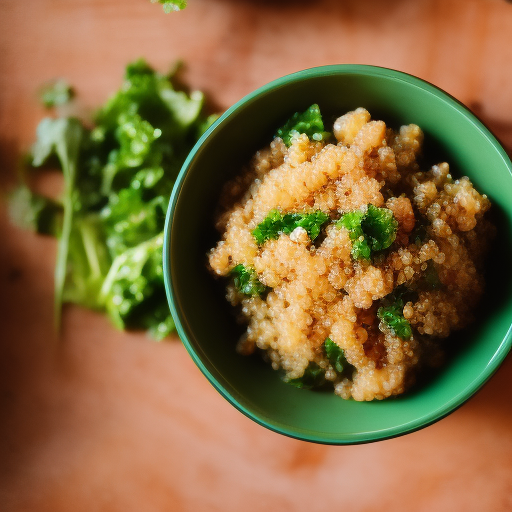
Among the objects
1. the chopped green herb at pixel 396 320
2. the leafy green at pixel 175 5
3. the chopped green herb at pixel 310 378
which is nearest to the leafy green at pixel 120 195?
the leafy green at pixel 175 5

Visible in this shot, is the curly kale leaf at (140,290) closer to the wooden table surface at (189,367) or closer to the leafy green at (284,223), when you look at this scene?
the wooden table surface at (189,367)

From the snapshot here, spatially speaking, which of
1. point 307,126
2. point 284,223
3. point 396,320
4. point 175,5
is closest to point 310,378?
point 396,320

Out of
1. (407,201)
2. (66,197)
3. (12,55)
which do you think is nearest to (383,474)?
(407,201)

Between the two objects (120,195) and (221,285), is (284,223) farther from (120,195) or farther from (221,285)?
(120,195)

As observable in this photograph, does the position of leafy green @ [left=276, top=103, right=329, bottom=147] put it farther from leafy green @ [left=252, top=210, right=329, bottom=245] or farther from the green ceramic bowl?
leafy green @ [left=252, top=210, right=329, bottom=245]

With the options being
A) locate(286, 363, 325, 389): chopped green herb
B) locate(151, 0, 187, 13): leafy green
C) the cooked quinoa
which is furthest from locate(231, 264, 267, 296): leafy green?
locate(151, 0, 187, 13): leafy green

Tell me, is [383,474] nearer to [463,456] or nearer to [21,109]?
[463,456]
